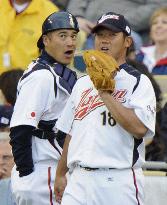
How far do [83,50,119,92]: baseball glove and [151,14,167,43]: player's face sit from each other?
3.72 meters

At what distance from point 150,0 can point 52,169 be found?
4.07 meters

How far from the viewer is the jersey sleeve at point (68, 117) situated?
5.73 meters

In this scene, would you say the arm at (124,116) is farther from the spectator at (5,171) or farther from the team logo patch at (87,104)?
the spectator at (5,171)

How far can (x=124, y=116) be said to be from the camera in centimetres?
527

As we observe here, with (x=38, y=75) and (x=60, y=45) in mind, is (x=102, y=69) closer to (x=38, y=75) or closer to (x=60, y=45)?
(x=38, y=75)

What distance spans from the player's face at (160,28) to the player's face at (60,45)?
9.27 ft

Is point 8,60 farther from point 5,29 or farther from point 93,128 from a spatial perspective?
point 93,128

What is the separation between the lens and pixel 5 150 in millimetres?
7145

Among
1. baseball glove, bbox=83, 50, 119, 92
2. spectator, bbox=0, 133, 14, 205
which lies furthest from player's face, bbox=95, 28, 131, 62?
spectator, bbox=0, 133, 14, 205

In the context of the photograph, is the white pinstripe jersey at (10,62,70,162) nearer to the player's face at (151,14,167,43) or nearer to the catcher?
the catcher

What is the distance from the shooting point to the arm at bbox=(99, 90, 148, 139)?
5266 mm

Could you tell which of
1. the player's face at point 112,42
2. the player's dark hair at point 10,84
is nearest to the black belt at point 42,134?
the player's face at point 112,42

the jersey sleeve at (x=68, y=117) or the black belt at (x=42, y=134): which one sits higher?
the jersey sleeve at (x=68, y=117)

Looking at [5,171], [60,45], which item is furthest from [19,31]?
[60,45]
